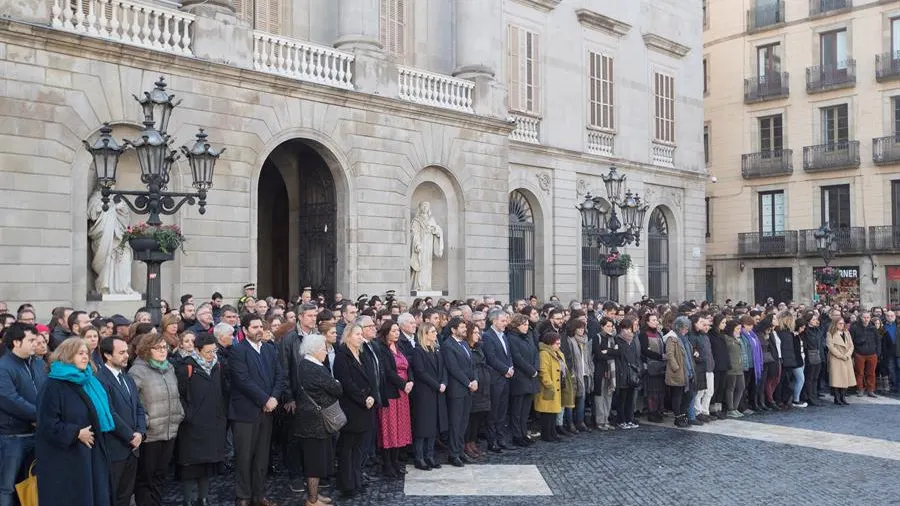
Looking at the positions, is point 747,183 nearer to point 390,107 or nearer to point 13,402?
point 390,107

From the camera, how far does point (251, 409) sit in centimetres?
884

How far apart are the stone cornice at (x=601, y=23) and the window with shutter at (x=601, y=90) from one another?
0.90 m

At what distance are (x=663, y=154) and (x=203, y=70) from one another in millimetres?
20124

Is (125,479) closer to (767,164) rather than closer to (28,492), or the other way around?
(28,492)

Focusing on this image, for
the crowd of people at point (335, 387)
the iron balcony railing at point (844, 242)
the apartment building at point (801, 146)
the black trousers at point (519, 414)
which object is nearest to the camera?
the crowd of people at point (335, 387)

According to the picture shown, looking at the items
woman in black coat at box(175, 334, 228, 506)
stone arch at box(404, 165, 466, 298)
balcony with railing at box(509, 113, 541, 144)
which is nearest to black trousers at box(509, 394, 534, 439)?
woman in black coat at box(175, 334, 228, 506)

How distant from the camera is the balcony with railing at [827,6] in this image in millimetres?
37594

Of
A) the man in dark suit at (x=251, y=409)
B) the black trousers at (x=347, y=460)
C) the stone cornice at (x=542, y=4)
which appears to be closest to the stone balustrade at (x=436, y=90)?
the stone cornice at (x=542, y=4)

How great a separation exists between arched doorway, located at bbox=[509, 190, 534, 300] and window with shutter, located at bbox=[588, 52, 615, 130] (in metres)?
4.21

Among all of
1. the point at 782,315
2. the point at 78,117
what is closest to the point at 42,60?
the point at 78,117

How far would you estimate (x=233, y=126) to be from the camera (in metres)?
17.0

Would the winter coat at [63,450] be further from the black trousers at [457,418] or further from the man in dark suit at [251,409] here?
the black trousers at [457,418]

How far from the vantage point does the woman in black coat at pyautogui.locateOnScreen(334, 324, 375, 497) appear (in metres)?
9.44

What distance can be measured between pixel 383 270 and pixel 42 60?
823 cm
